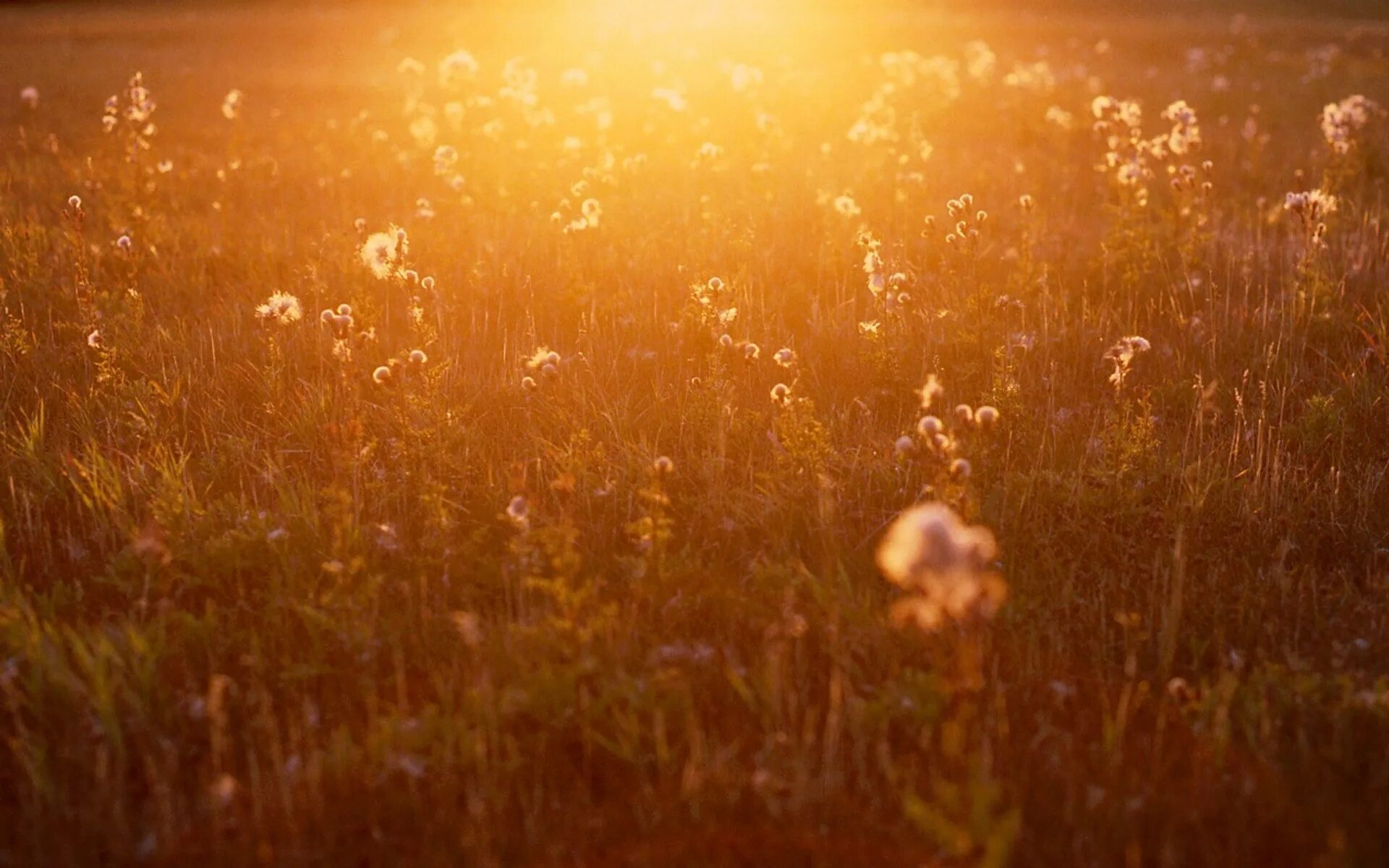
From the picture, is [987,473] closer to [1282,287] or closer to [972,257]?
[972,257]

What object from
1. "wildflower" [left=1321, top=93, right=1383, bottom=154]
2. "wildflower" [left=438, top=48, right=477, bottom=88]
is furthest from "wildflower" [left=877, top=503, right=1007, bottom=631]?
"wildflower" [left=438, top=48, right=477, bottom=88]

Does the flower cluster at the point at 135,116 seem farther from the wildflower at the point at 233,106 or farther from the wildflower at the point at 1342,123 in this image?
the wildflower at the point at 1342,123

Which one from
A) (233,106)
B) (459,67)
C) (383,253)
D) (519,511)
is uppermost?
(459,67)

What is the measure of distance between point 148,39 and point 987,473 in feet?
76.1

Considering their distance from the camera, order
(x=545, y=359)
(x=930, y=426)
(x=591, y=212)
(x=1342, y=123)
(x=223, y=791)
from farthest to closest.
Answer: (x=1342, y=123), (x=591, y=212), (x=545, y=359), (x=930, y=426), (x=223, y=791)

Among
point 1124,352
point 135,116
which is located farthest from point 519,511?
point 135,116

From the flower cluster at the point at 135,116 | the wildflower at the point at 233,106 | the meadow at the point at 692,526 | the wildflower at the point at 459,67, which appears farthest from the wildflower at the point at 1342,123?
the wildflower at the point at 233,106

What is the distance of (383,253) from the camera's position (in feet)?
17.3

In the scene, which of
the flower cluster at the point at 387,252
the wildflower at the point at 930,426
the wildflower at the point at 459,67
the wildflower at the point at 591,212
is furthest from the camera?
the wildflower at the point at 459,67

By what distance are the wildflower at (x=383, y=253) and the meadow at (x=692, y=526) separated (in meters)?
0.05

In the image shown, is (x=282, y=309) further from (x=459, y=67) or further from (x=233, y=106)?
(x=233, y=106)

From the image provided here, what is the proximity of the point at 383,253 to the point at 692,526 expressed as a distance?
8.30 feet

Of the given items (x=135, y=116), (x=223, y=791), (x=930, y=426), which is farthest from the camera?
(x=135, y=116)

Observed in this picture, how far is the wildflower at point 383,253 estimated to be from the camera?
4.83m
